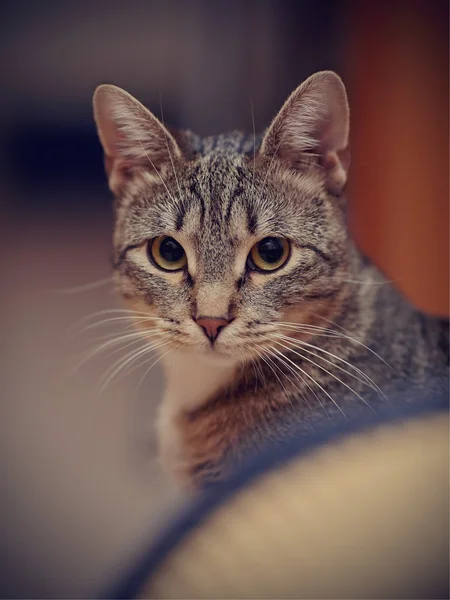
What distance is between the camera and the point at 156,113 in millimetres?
653

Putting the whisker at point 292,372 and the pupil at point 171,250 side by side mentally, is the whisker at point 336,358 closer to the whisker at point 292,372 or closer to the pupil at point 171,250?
the whisker at point 292,372

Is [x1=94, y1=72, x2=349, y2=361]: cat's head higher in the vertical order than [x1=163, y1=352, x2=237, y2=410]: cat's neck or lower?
higher

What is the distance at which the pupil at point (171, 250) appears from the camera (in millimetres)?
665

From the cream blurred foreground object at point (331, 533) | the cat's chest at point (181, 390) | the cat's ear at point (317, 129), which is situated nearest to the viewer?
the cream blurred foreground object at point (331, 533)

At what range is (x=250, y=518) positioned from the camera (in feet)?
1.54

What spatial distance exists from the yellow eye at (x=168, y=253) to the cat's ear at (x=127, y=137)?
0.25 ft

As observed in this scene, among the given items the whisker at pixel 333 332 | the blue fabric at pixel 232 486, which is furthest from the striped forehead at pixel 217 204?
the blue fabric at pixel 232 486

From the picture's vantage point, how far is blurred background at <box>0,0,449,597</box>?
708 millimetres

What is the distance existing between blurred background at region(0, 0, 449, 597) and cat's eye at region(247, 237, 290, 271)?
124mm

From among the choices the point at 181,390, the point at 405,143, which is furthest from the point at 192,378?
the point at 405,143

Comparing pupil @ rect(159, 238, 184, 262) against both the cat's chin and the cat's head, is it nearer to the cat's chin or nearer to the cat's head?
the cat's head

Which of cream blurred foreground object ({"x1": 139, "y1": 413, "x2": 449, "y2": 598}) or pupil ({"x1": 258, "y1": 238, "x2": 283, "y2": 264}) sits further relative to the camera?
pupil ({"x1": 258, "y1": 238, "x2": 283, "y2": 264})

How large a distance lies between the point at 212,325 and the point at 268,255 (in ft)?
0.30

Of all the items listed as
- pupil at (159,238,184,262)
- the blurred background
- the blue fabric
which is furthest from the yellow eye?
the blue fabric
